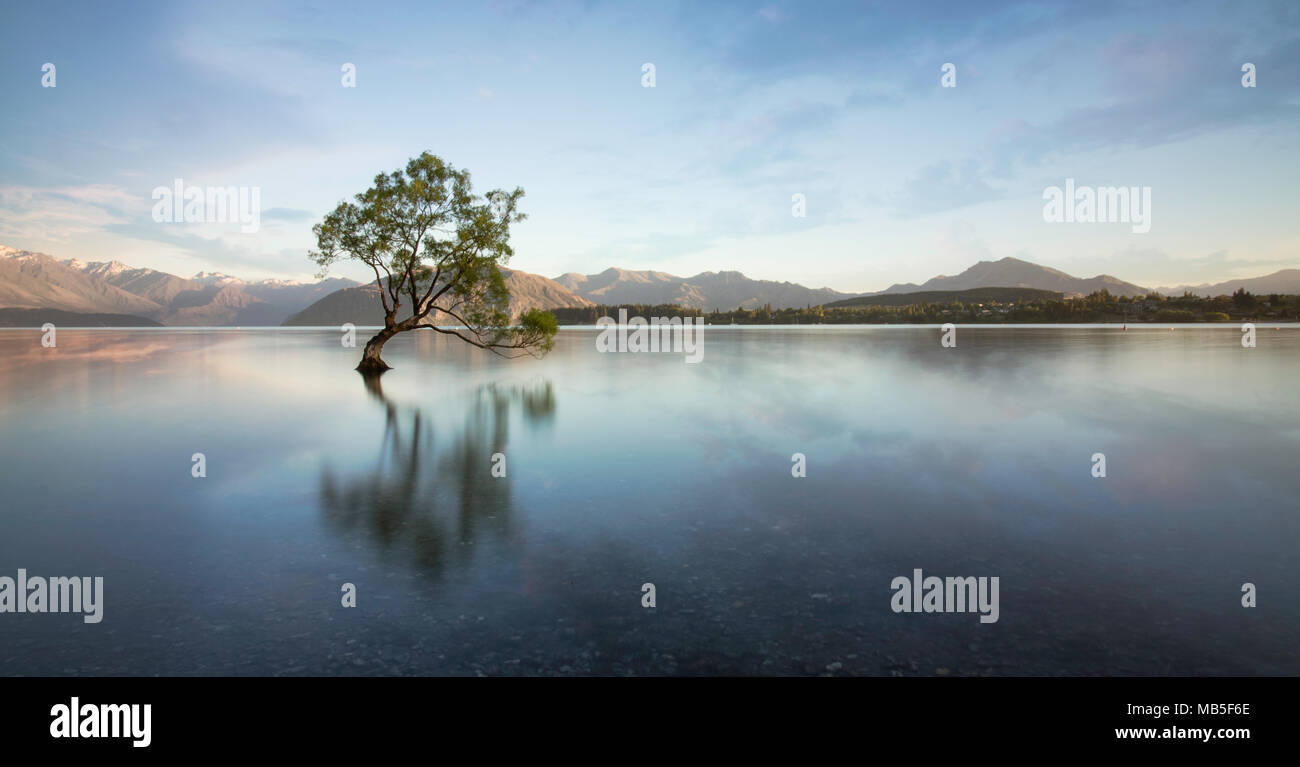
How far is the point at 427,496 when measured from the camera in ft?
34.4

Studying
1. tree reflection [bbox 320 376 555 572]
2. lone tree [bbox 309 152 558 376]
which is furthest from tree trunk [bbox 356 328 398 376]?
tree reflection [bbox 320 376 555 572]

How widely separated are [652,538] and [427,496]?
14.8 feet

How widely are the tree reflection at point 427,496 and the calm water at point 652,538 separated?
3.1 inches

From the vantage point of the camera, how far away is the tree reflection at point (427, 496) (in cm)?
831

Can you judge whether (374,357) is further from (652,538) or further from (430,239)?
(652,538)

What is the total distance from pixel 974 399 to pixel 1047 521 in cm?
1498

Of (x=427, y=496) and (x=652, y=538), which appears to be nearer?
(x=652, y=538)

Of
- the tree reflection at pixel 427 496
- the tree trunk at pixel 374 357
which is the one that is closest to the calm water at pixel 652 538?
the tree reflection at pixel 427 496

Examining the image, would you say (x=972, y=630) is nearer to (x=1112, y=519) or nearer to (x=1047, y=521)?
(x=1047, y=521)

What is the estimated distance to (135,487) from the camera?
441 inches

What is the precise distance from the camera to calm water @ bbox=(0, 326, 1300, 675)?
5438mm

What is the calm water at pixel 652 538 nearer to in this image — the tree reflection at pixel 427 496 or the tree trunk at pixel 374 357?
the tree reflection at pixel 427 496

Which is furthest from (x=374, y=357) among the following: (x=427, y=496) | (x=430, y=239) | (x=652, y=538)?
(x=652, y=538)
